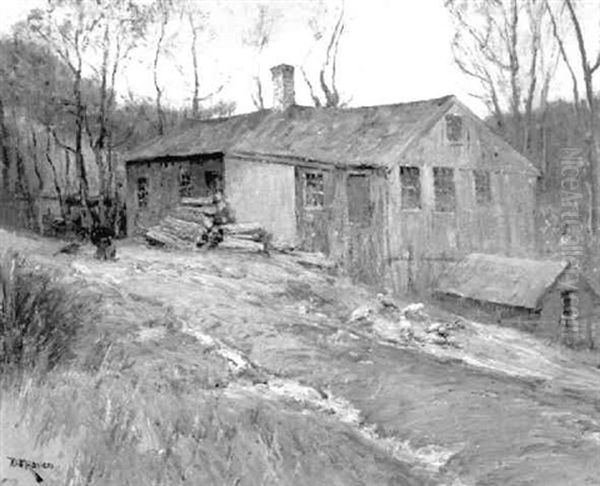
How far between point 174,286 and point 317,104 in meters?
2.32

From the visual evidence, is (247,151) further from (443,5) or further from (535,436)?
(535,436)

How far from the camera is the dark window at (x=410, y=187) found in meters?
10.2

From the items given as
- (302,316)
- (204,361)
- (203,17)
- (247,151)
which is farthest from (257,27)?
(247,151)

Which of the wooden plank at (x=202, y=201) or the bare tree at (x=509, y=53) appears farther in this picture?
the wooden plank at (x=202, y=201)

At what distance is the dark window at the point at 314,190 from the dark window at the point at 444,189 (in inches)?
75.3

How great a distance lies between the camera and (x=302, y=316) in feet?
23.5

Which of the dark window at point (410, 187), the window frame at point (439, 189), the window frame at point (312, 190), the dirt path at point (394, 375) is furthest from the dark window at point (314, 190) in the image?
the dirt path at point (394, 375)

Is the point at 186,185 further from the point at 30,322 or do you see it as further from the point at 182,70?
the point at 30,322

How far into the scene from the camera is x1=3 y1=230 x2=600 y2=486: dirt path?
11.0 feet

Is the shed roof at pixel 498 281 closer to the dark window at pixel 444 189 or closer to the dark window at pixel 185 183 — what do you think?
the dark window at pixel 444 189

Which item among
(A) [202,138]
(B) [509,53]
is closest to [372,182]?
(A) [202,138]

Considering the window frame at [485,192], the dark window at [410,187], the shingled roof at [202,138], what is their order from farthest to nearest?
the shingled roof at [202,138], the dark window at [410,187], the window frame at [485,192]

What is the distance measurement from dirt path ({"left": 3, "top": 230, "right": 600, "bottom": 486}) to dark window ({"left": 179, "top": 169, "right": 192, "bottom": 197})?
22.0 ft
